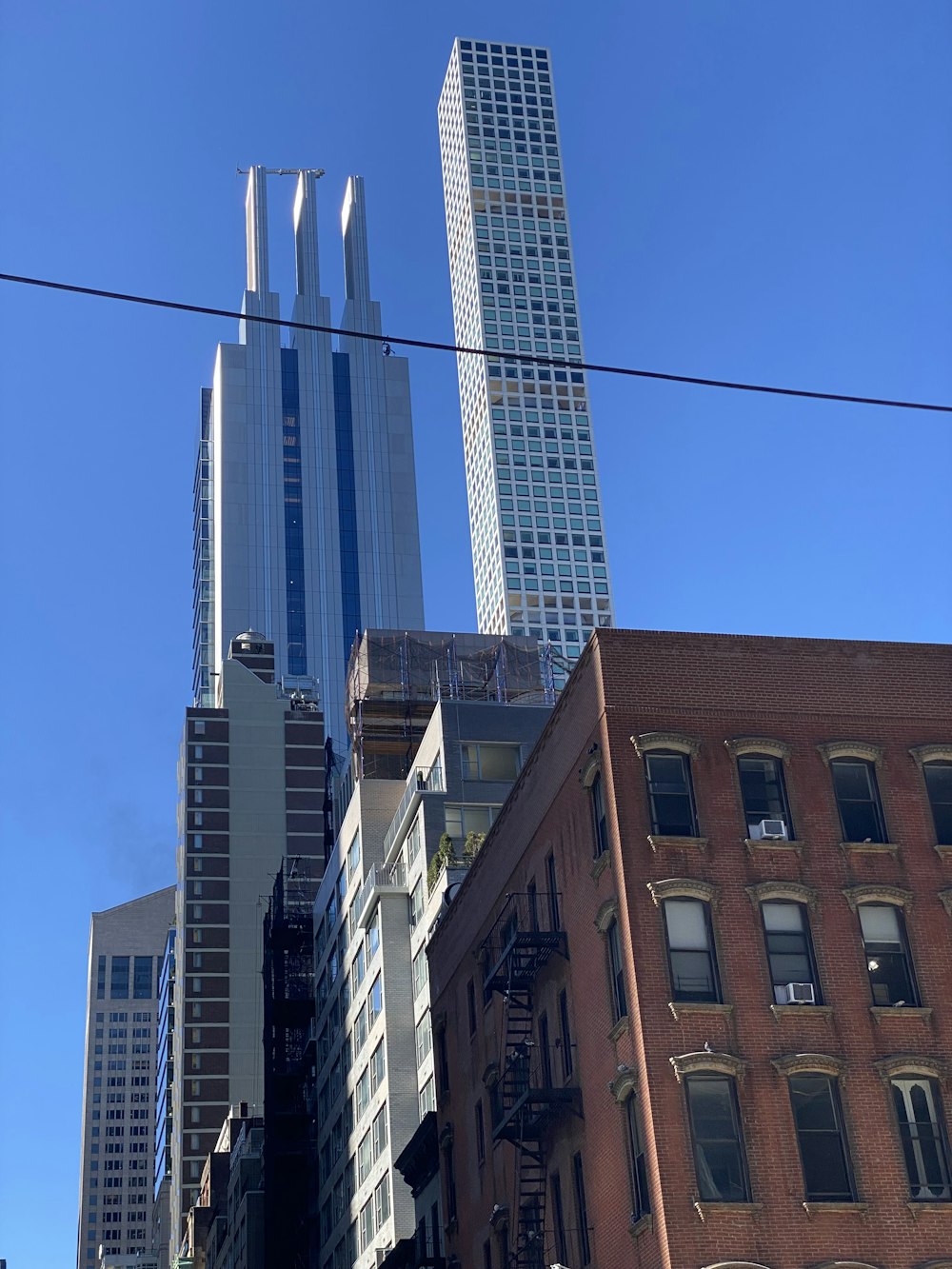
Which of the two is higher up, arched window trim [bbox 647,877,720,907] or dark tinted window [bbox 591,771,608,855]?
dark tinted window [bbox 591,771,608,855]

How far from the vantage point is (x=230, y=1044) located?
158750 mm

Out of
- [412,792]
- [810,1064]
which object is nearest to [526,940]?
[810,1064]

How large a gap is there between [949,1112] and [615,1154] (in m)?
7.31

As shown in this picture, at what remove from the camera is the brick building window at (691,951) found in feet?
127

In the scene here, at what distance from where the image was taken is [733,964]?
38938mm

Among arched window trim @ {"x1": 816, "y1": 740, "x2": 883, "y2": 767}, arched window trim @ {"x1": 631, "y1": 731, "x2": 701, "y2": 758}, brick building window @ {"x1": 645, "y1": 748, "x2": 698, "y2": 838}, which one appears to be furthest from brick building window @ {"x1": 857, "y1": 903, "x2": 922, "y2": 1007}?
arched window trim @ {"x1": 631, "y1": 731, "x2": 701, "y2": 758}

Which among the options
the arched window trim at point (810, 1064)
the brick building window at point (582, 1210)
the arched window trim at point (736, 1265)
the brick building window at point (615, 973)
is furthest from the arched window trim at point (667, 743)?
the arched window trim at point (736, 1265)

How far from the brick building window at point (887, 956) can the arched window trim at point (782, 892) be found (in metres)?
1.27

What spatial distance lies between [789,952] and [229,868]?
13311 cm

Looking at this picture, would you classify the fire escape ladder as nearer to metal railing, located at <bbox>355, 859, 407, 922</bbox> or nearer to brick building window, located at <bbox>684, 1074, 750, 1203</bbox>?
brick building window, located at <bbox>684, 1074, 750, 1203</bbox>

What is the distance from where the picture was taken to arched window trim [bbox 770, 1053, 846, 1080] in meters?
37.6

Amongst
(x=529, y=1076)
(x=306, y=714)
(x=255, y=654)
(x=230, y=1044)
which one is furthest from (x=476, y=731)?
(x=255, y=654)

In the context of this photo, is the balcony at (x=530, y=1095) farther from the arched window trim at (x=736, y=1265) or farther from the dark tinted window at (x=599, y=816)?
the arched window trim at (x=736, y=1265)

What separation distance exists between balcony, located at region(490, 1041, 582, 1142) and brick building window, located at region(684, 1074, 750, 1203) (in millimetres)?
5620
